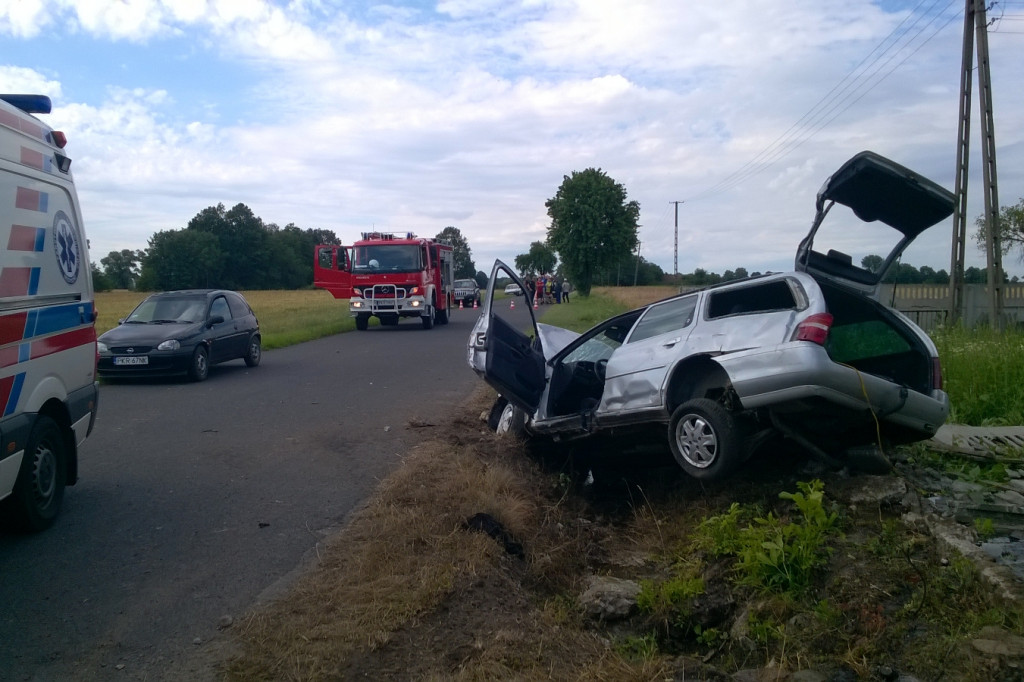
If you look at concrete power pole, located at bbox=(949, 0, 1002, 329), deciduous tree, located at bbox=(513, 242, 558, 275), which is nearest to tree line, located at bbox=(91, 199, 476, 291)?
deciduous tree, located at bbox=(513, 242, 558, 275)

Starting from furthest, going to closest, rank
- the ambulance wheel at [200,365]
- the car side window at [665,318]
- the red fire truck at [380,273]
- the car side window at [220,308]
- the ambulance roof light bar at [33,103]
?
the red fire truck at [380,273], the car side window at [220,308], the ambulance wheel at [200,365], the car side window at [665,318], the ambulance roof light bar at [33,103]

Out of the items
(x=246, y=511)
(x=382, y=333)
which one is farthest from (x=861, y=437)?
(x=382, y=333)

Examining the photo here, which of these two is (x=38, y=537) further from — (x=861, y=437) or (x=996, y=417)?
(x=996, y=417)

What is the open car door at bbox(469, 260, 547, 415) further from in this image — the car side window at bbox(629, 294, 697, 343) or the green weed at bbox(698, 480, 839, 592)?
the green weed at bbox(698, 480, 839, 592)

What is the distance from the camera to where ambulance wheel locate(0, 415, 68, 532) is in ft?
18.7

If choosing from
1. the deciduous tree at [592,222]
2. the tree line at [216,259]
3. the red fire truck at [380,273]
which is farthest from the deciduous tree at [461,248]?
the red fire truck at [380,273]

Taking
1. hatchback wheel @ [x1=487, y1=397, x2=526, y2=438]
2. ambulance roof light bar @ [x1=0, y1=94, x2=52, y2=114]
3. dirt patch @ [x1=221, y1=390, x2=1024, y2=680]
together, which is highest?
ambulance roof light bar @ [x1=0, y1=94, x2=52, y2=114]

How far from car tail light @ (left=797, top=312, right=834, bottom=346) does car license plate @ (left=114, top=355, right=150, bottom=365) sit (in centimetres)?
1103

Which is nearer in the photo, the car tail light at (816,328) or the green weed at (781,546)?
the green weed at (781,546)

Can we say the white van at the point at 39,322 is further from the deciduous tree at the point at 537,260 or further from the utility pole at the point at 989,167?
the deciduous tree at the point at 537,260

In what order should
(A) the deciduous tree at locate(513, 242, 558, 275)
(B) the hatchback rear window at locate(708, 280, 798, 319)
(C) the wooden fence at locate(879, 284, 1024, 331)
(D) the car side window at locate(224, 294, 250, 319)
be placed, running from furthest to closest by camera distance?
(A) the deciduous tree at locate(513, 242, 558, 275), (C) the wooden fence at locate(879, 284, 1024, 331), (D) the car side window at locate(224, 294, 250, 319), (B) the hatchback rear window at locate(708, 280, 798, 319)

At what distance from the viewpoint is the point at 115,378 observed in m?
14.2

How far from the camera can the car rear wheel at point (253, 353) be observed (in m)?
16.2

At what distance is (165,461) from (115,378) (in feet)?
22.4
